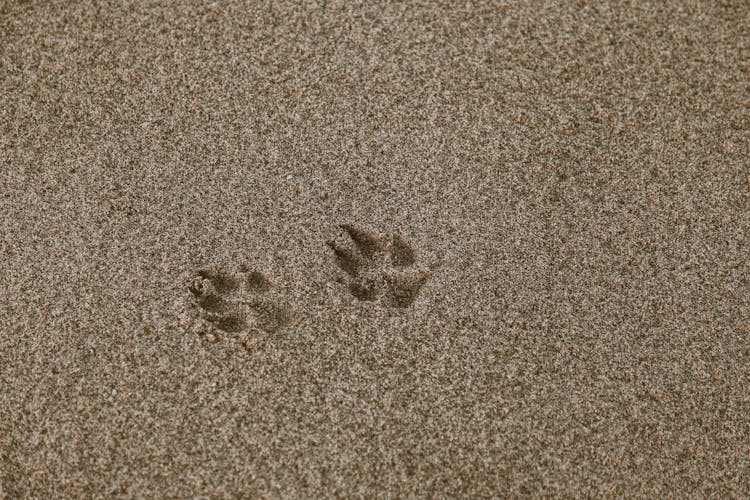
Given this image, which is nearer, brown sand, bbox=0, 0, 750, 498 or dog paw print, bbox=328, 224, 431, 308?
brown sand, bbox=0, 0, 750, 498

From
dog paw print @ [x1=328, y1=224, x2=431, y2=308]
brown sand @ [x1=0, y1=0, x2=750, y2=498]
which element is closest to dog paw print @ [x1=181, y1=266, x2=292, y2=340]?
brown sand @ [x1=0, y1=0, x2=750, y2=498]

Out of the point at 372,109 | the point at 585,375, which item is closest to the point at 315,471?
the point at 585,375

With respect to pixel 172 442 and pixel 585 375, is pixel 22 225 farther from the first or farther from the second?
pixel 585 375

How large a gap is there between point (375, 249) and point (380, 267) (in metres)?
0.04

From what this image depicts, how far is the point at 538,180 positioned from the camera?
1398mm

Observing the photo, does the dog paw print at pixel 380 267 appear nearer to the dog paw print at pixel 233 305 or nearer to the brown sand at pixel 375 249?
the brown sand at pixel 375 249

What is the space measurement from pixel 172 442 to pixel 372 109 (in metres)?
0.81

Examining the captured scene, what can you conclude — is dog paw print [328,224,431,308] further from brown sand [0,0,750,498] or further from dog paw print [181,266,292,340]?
dog paw print [181,266,292,340]

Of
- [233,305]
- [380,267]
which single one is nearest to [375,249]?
[380,267]

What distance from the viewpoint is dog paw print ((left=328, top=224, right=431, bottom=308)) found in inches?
49.3

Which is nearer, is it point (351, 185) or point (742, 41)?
point (351, 185)

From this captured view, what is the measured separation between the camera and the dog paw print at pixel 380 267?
49.3 inches

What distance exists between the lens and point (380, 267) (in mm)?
1280

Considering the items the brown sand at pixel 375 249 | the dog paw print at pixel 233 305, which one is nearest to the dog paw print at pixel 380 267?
the brown sand at pixel 375 249
